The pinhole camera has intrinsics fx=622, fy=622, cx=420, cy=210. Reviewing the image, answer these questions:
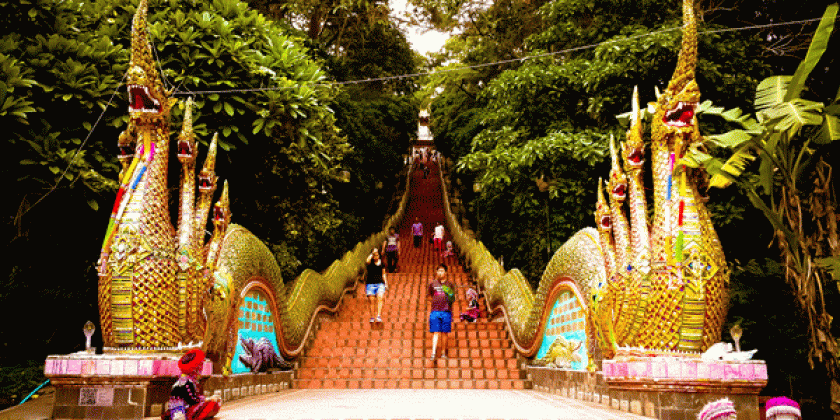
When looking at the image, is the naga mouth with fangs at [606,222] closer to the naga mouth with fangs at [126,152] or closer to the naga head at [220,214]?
the naga head at [220,214]

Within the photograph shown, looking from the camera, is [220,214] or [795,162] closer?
[795,162]

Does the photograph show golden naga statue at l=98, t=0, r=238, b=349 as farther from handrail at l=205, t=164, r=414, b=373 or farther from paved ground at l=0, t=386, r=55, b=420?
paved ground at l=0, t=386, r=55, b=420

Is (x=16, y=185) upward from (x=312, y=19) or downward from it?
downward

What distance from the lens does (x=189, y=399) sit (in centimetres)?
506

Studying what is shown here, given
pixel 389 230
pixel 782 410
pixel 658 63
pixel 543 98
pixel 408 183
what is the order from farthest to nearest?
pixel 408 183
pixel 389 230
pixel 543 98
pixel 658 63
pixel 782 410

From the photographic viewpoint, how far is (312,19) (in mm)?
18984

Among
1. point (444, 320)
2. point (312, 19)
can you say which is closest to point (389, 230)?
point (312, 19)

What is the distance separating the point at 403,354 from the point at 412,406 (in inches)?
144

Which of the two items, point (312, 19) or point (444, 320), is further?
point (312, 19)

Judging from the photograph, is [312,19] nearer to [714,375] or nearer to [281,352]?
[281,352]

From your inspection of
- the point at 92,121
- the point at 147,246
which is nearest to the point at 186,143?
the point at 147,246

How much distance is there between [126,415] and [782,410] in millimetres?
5141

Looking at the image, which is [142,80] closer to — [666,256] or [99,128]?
[99,128]

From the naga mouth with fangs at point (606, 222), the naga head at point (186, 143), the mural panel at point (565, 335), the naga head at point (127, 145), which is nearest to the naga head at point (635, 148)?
the naga mouth with fangs at point (606, 222)
